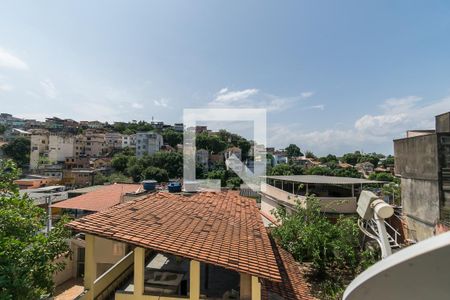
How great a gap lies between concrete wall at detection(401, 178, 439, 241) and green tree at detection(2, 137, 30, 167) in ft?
230

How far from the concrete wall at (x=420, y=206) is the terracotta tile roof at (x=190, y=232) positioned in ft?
22.8

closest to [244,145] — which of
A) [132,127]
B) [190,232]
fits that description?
[190,232]

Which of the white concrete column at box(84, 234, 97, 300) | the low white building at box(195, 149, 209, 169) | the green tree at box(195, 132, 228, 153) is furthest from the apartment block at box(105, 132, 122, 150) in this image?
the white concrete column at box(84, 234, 97, 300)

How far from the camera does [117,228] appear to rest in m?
4.24

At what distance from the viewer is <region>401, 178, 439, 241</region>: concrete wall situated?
31.2 ft

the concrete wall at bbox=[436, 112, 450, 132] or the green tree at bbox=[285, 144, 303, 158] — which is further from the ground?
the green tree at bbox=[285, 144, 303, 158]

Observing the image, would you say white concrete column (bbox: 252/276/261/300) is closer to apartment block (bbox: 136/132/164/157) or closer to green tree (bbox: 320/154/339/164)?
apartment block (bbox: 136/132/164/157)

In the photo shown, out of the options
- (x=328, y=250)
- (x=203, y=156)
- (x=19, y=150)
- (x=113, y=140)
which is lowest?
(x=328, y=250)

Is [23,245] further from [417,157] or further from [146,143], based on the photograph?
[146,143]

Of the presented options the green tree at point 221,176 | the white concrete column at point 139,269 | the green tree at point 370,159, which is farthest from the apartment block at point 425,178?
the green tree at point 370,159

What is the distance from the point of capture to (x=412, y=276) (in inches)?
41.3

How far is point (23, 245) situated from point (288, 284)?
5.58 meters

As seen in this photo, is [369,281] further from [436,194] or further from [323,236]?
[436,194]

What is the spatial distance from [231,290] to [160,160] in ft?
164
